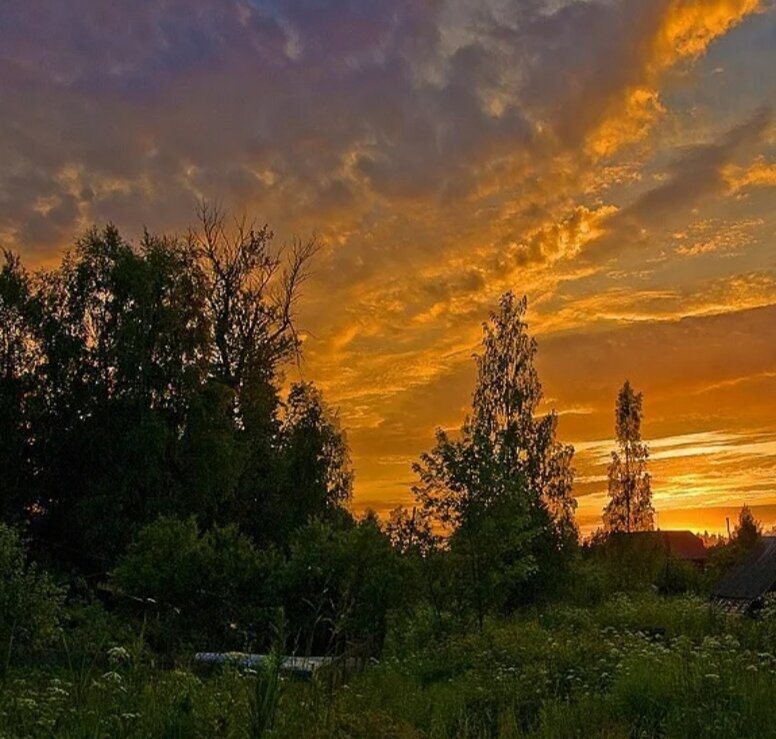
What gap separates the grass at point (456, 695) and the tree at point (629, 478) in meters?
27.6

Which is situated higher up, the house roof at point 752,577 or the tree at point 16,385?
the tree at point 16,385

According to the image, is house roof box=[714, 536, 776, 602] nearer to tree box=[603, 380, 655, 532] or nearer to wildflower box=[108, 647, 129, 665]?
tree box=[603, 380, 655, 532]

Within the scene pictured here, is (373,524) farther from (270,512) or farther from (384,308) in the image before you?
(270,512)

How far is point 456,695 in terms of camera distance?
9.93m

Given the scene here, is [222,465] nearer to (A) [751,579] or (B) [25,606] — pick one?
(B) [25,606]

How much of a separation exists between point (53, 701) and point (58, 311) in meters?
26.2

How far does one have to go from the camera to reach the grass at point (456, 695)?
18.0 ft

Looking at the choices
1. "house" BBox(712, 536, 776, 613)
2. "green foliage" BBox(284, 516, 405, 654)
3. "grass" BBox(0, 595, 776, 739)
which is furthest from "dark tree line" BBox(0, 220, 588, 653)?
"house" BBox(712, 536, 776, 613)

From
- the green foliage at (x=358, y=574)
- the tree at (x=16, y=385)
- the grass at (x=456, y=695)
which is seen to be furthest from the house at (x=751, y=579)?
the tree at (x=16, y=385)

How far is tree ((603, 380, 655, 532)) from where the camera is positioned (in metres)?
43.3

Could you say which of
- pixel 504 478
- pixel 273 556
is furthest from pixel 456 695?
pixel 504 478

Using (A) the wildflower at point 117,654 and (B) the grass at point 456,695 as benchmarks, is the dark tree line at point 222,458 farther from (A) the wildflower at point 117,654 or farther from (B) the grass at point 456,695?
(A) the wildflower at point 117,654

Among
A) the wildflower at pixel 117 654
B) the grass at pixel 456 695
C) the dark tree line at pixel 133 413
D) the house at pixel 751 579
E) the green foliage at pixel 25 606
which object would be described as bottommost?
the grass at pixel 456 695

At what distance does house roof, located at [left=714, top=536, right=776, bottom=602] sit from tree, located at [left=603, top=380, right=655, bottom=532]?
444 cm
